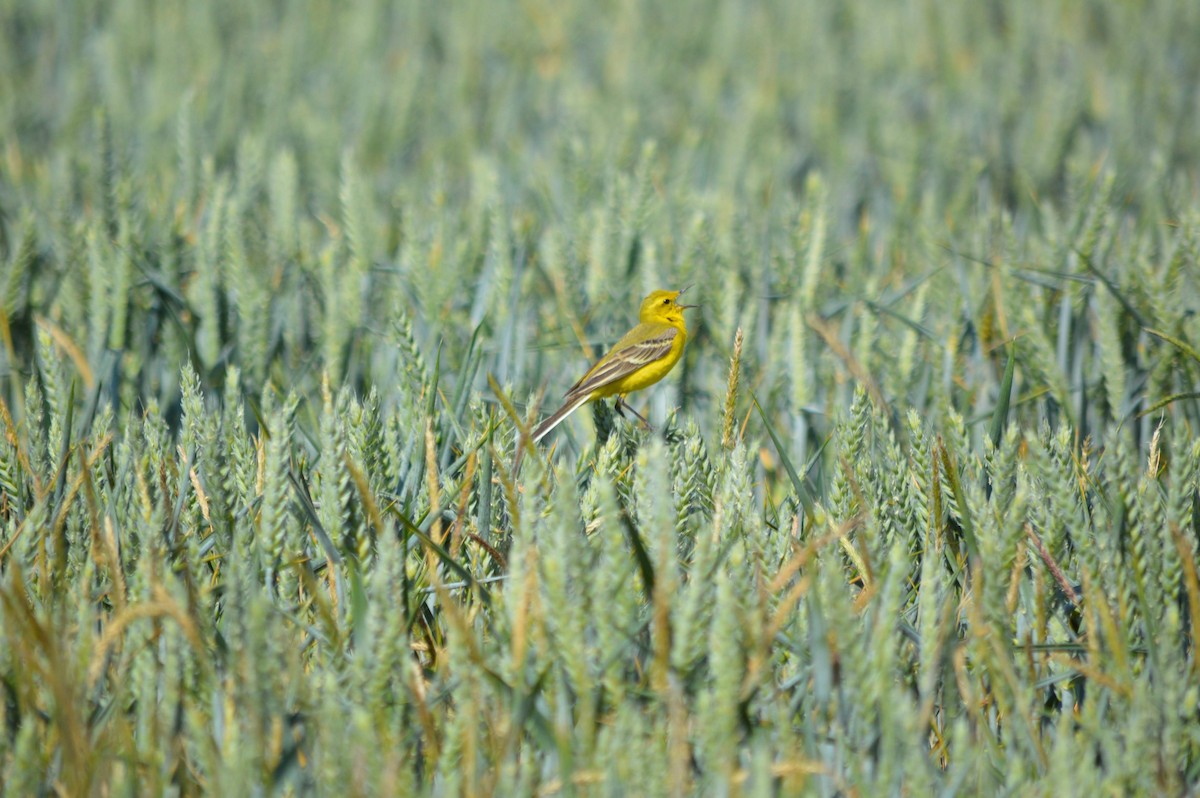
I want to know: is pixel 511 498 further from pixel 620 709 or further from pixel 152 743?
pixel 152 743

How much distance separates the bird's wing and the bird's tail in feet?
0.09

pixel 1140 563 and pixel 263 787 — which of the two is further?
pixel 1140 563

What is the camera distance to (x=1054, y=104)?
5543mm

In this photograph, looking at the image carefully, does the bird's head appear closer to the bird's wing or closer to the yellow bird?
the yellow bird

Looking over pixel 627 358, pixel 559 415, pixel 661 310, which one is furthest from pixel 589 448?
pixel 661 310

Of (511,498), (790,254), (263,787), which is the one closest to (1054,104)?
(790,254)

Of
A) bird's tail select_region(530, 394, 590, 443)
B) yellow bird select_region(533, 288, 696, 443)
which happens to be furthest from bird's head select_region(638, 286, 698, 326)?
bird's tail select_region(530, 394, 590, 443)

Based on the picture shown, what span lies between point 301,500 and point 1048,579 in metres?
1.29

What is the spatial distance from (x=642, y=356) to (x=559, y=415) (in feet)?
1.55

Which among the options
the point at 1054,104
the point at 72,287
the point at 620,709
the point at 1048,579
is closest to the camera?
the point at 620,709

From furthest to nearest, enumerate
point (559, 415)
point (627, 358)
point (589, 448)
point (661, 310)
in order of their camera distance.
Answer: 1. point (661, 310)
2. point (627, 358)
3. point (559, 415)
4. point (589, 448)

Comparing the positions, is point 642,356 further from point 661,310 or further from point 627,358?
point 661,310

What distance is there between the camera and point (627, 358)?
3246 millimetres

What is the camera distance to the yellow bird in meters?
3.12
